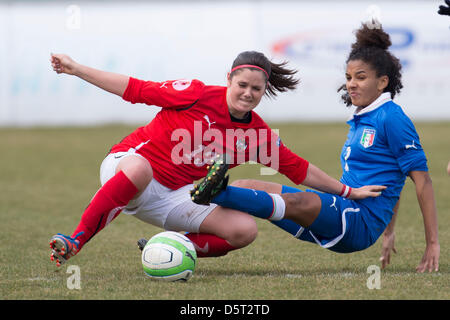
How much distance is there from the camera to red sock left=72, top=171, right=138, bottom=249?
13.4ft

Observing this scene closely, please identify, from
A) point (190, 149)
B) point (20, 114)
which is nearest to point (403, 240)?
point (190, 149)

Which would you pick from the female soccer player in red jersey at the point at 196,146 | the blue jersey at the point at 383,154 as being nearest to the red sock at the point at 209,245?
the female soccer player in red jersey at the point at 196,146

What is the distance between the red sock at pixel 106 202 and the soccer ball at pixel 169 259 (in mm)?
308

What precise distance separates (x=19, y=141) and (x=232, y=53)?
5.08 meters

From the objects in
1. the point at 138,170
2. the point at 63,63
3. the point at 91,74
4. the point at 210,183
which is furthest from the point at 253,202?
the point at 63,63

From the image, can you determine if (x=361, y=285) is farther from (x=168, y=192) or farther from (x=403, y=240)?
(x=403, y=240)

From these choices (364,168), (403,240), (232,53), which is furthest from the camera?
(232,53)

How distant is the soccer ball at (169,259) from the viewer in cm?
395

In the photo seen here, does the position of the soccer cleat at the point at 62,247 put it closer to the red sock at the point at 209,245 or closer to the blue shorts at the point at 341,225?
the red sock at the point at 209,245

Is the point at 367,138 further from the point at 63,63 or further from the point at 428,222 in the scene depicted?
the point at 63,63

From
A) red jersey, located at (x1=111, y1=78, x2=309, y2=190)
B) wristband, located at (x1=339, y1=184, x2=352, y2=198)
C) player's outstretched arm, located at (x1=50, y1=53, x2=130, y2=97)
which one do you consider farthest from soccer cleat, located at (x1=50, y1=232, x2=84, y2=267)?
wristband, located at (x1=339, y1=184, x2=352, y2=198)

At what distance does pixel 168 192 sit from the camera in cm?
441

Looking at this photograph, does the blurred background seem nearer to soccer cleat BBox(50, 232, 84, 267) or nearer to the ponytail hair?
the ponytail hair

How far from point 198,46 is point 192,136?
12193 millimetres
